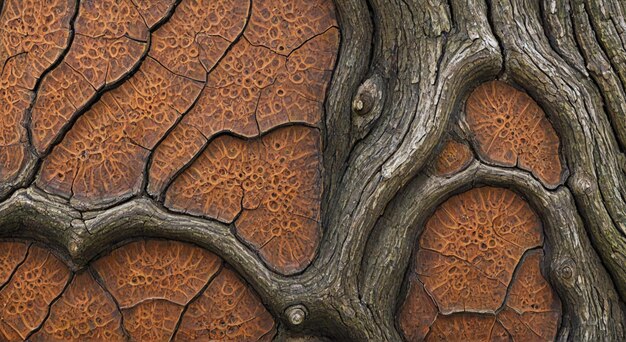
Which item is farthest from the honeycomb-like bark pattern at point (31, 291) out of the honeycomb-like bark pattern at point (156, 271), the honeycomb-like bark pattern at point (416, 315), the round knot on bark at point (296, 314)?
the honeycomb-like bark pattern at point (416, 315)

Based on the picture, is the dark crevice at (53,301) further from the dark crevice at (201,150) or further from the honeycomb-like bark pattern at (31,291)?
the dark crevice at (201,150)

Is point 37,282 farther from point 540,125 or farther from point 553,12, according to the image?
point 553,12

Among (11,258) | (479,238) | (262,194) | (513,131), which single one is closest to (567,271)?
(479,238)

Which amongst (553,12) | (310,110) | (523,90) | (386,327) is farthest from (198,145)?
(553,12)

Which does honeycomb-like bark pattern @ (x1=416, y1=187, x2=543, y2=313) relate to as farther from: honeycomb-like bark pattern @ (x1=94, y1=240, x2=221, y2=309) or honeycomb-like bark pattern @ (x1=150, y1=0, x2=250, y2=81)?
honeycomb-like bark pattern @ (x1=150, y1=0, x2=250, y2=81)

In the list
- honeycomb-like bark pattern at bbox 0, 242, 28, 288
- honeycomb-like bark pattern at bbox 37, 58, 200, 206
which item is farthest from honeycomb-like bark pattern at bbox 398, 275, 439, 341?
honeycomb-like bark pattern at bbox 0, 242, 28, 288
